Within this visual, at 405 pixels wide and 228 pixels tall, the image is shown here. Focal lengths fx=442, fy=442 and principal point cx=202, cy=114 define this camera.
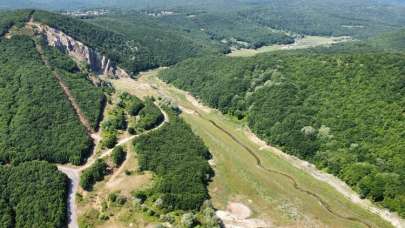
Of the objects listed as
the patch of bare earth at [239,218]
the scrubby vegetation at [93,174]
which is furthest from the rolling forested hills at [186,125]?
the patch of bare earth at [239,218]

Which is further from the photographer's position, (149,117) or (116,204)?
(149,117)

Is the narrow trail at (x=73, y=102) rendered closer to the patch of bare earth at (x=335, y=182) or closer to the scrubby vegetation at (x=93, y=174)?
the scrubby vegetation at (x=93, y=174)

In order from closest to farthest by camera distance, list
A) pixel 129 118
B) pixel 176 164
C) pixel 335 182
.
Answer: pixel 176 164
pixel 335 182
pixel 129 118

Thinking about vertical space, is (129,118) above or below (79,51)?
below

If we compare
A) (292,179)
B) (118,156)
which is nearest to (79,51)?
(118,156)

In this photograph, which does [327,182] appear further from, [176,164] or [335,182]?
[176,164]

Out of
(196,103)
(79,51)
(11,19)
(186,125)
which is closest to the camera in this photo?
(186,125)

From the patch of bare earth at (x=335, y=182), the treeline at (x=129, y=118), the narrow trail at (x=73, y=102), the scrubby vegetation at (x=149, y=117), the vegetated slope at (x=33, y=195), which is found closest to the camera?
the vegetated slope at (x=33, y=195)
